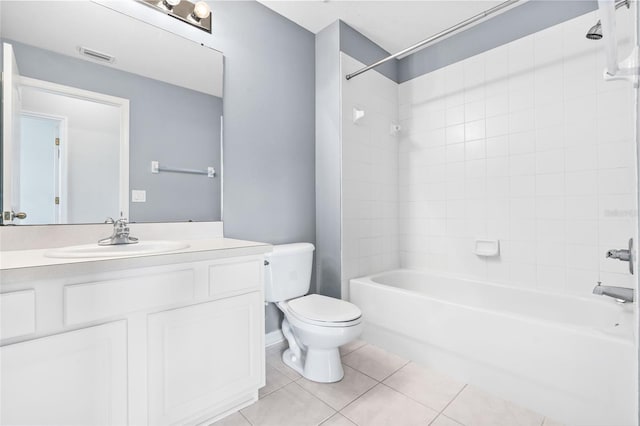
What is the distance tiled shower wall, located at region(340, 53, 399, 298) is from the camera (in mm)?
2330

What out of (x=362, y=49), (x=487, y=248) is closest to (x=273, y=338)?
(x=487, y=248)

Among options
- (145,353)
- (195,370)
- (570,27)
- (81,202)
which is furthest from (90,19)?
(570,27)

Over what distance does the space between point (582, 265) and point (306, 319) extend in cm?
180

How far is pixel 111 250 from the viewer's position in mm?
1229

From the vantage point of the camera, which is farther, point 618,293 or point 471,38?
point 471,38

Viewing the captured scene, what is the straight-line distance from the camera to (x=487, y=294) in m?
2.22

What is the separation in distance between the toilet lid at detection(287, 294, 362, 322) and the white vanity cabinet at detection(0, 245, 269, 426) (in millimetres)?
335

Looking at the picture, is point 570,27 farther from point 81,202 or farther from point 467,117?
point 81,202

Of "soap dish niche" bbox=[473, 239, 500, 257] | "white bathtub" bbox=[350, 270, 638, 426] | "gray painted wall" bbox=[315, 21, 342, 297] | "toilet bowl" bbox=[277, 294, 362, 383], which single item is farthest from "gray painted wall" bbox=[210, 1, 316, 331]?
"soap dish niche" bbox=[473, 239, 500, 257]

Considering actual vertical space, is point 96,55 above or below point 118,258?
above

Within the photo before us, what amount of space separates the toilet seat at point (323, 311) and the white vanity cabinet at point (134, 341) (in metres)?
0.31

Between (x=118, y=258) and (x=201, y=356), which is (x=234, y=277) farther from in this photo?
(x=118, y=258)

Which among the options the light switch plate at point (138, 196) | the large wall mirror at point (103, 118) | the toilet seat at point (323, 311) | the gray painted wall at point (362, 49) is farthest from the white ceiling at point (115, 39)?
the toilet seat at point (323, 311)

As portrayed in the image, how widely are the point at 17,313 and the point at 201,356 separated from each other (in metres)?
0.64
